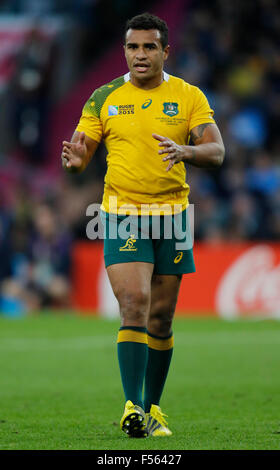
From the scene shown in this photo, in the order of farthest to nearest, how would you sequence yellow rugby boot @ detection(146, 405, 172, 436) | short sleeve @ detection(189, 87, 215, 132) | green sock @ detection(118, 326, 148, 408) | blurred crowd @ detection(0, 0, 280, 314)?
blurred crowd @ detection(0, 0, 280, 314), short sleeve @ detection(189, 87, 215, 132), yellow rugby boot @ detection(146, 405, 172, 436), green sock @ detection(118, 326, 148, 408)

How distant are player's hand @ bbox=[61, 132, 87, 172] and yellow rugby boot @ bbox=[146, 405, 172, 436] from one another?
1666 millimetres

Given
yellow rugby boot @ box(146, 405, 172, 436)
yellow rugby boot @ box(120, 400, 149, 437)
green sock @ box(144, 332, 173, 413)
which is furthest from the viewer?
green sock @ box(144, 332, 173, 413)

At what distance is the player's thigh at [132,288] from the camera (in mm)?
5973

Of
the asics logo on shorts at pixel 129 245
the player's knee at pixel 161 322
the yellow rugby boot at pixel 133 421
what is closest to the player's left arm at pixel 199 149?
the asics logo on shorts at pixel 129 245

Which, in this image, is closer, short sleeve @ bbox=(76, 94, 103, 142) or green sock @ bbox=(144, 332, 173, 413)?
short sleeve @ bbox=(76, 94, 103, 142)

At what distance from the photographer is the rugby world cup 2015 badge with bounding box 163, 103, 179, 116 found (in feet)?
20.6

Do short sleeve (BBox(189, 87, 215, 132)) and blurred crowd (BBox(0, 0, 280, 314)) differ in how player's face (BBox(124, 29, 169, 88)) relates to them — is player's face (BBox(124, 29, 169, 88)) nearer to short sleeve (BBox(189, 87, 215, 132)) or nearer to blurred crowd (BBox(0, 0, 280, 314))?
short sleeve (BBox(189, 87, 215, 132))

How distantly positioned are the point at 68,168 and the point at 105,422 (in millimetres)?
1763

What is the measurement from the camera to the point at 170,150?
229 inches

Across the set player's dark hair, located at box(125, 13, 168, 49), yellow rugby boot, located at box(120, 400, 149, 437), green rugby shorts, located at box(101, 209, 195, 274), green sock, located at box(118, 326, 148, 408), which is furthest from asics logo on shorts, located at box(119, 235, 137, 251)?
player's dark hair, located at box(125, 13, 168, 49)

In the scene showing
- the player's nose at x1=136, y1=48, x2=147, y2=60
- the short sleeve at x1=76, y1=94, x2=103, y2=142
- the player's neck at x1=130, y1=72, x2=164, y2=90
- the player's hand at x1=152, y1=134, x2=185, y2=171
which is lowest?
the player's hand at x1=152, y1=134, x2=185, y2=171

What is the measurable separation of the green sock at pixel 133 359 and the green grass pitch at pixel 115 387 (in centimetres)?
31
